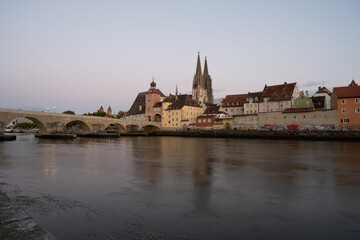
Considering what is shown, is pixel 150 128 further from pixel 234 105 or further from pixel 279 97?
pixel 279 97

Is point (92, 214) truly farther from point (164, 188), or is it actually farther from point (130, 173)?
point (130, 173)

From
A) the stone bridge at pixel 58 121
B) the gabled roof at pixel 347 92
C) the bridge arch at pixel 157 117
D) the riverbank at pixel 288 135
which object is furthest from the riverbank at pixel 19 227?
the bridge arch at pixel 157 117

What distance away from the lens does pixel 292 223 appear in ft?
19.8

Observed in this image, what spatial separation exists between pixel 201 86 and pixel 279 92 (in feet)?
176

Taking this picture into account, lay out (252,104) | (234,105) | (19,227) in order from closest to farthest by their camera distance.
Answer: (19,227) < (252,104) < (234,105)

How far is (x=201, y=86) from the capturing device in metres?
119

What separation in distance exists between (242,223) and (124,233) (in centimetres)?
273

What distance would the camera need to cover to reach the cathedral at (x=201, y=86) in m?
118

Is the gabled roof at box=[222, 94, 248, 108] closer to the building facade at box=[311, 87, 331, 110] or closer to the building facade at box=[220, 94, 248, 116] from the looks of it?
the building facade at box=[220, 94, 248, 116]

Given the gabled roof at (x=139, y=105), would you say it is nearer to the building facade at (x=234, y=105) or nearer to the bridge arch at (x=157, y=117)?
the bridge arch at (x=157, y=117)

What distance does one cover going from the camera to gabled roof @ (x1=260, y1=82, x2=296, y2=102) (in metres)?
66.7

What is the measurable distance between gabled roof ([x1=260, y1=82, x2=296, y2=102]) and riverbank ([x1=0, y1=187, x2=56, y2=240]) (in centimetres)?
6900

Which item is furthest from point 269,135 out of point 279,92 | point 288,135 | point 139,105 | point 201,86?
point 201,86

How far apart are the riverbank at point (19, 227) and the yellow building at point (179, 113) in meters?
80.0
